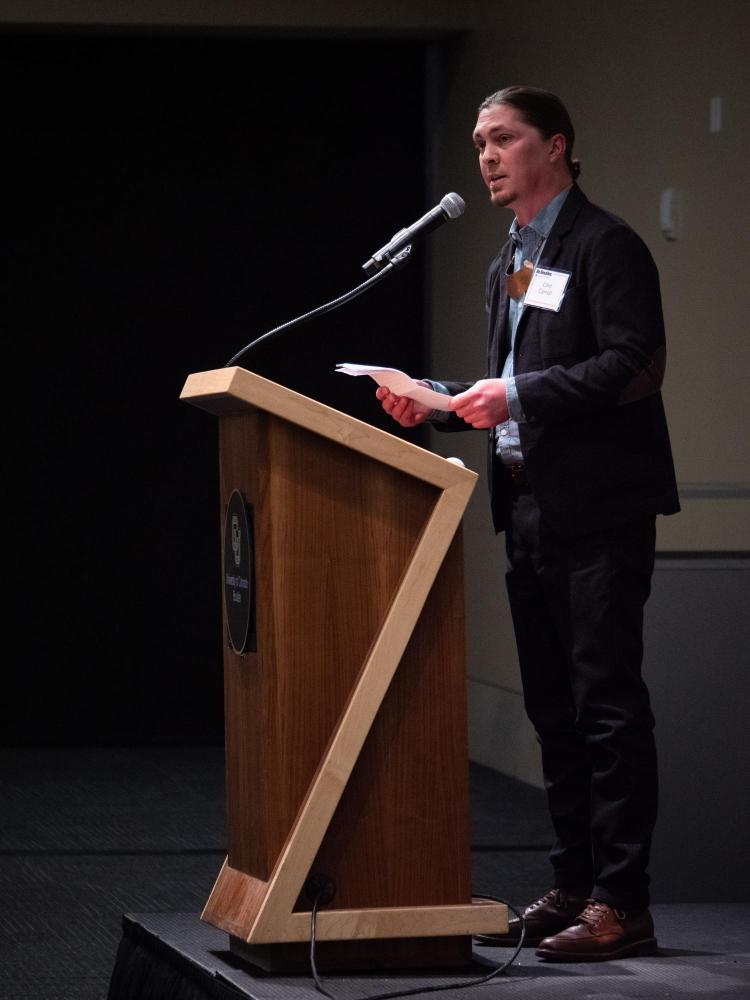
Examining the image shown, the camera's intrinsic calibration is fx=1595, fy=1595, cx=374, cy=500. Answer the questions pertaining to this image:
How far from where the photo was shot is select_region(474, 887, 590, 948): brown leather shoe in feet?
8.05

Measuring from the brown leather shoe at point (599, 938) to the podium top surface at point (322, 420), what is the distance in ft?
2.19

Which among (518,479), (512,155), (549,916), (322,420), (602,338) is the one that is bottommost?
(549,916)

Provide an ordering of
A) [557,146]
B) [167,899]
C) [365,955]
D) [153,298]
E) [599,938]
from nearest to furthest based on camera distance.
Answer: [365,955] → [599,938] → [557,146] → [167,899] → [153,298]

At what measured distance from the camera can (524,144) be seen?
2.39 metres

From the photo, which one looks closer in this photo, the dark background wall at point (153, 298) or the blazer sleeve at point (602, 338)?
the blazer sleeve at point (602, 338)

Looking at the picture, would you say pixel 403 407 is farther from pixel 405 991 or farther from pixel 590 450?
pixel 405 991

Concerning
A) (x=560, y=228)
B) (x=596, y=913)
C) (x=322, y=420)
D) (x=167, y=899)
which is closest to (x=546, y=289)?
A: (x=560, y=228)

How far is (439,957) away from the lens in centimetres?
224

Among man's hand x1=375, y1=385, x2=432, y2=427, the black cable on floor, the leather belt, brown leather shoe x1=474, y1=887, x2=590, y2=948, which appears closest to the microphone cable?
man's hand x1=375, y1=385, x2=432, y2=427

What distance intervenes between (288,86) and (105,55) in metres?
0.66

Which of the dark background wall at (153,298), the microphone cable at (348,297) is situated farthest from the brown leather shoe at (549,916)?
the dark background wall at (153,298)

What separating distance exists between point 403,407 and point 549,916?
0.83m

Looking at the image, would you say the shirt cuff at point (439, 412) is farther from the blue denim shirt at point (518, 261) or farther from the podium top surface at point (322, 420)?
the podium top surface at point (322, 420)

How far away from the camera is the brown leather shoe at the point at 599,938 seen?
90.8 inches
